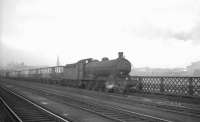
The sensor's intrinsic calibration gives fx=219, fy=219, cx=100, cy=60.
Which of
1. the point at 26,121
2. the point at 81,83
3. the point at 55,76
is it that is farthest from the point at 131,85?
the point at 55,76

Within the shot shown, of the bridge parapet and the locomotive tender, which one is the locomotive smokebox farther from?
the bridge parapet

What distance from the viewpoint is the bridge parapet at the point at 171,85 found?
51.5 ft

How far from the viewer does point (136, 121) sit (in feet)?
29.2

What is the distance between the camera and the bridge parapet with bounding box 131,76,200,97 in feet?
51.5

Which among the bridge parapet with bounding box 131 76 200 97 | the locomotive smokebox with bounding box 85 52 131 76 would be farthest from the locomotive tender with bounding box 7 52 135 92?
the bridge parapet with bounding box 131 76 200 97

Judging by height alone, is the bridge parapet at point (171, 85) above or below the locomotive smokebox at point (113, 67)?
below

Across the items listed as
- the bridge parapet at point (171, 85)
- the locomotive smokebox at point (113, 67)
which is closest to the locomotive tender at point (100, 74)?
the locomotive smokebox at point (113, 67)

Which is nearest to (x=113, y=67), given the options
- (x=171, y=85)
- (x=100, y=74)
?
(x=100, y=74)

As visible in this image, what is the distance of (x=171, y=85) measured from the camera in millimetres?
17344

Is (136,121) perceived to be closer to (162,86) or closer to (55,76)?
(162,86)

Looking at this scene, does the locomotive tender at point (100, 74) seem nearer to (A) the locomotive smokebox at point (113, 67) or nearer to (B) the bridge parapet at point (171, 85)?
(A) the locomotive smokebox at point (113, 67)

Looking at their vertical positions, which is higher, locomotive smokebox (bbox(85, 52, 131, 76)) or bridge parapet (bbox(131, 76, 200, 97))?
locomotive smokebox (bbox(85, 52, 131, 76))

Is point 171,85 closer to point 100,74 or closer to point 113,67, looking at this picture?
point 113,67

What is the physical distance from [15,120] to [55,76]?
27016mm
